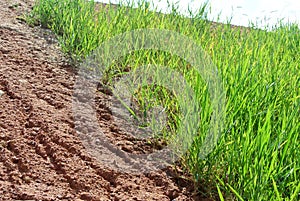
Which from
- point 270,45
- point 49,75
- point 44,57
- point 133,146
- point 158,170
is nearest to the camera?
point 158,170

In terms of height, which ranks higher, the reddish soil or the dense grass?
the dense grass

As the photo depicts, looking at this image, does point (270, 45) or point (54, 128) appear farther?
point (270, 45)

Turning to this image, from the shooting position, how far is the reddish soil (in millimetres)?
1431

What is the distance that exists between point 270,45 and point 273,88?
1508 millimetres

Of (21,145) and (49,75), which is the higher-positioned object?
(49,75)

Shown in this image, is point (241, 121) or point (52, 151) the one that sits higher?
point (241, 121)

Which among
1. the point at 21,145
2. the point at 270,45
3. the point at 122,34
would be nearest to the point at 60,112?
the point at 21,145

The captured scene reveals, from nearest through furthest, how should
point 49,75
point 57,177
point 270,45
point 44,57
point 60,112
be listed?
point 57,177
point 60,112
point 49,75
point 44,57
point 270,45

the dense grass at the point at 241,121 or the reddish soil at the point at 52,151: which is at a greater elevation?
the dense grass at the point at 241,121

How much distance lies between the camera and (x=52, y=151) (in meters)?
1.62

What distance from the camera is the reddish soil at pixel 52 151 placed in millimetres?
1431

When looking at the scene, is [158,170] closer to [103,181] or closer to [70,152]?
[103,181]

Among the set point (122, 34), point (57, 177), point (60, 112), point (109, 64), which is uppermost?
point (122, 34)

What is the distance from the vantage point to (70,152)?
1624mm
